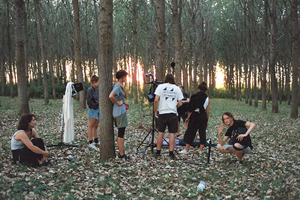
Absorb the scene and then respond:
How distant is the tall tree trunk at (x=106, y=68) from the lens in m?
6.31

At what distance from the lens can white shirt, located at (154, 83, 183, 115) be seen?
23.0 feet

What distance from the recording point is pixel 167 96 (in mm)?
7020

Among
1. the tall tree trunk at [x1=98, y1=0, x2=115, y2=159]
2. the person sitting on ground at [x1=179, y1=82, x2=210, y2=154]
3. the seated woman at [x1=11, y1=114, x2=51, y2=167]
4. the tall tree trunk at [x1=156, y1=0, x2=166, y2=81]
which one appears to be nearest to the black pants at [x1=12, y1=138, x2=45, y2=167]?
the seated woman at [x1=11, y1=114, x2=51, y2=167]

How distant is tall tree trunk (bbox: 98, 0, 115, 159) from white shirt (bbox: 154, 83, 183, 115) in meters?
1.45

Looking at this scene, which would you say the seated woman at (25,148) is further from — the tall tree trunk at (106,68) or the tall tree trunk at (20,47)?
the tall tree trunk at (20,47)

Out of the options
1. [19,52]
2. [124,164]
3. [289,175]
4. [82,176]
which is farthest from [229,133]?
[19,52]

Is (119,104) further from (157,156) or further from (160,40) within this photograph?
(160,40)

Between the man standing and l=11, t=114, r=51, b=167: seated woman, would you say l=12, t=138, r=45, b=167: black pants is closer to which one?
l=11, t=114, r=51, b=167: seated woman

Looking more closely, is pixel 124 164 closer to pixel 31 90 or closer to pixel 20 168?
pixel 20 168

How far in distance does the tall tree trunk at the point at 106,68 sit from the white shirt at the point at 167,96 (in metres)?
1.45

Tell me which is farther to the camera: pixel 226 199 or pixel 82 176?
pixel 82 176

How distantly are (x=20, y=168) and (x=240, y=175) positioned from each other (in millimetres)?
5078

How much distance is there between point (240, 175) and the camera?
235 inches

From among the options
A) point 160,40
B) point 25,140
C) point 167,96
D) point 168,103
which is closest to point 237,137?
point 168,103
